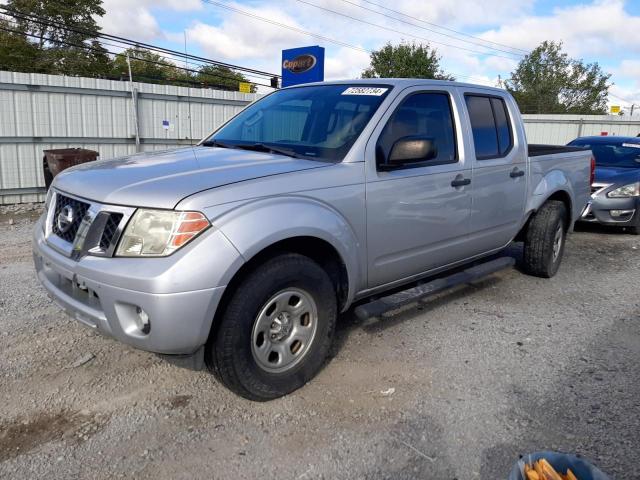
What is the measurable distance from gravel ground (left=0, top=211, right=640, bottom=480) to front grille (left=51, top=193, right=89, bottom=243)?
3.12 feet

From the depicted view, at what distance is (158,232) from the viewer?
2.60 meters

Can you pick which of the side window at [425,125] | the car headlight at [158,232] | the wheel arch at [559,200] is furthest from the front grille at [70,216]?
the wheel arch at [559,200]

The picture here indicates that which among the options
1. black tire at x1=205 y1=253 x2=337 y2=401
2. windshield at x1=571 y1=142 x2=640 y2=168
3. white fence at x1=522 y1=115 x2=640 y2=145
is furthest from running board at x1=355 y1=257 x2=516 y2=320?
white fence at x1=522 y1=115 x2=640 y2=145

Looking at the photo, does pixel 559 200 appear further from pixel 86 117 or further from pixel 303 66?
pixel 86 117

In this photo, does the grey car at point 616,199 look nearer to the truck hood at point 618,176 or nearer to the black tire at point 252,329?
the truck hood at point 618,176

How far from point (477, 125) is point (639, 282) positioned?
3041mm

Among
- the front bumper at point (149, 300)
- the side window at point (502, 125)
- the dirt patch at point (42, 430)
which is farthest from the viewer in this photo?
the side window at point (502, 125)

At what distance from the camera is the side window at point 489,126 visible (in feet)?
14.5

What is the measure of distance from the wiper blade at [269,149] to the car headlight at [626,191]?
261 inches

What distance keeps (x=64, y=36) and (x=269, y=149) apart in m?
40.9

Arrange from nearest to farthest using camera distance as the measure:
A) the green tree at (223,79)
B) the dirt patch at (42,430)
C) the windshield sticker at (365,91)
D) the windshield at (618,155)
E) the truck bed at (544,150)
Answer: the dirt patch at (42,430)
the windshield sticker at (365,91)
the truck bed at (544,150)
the windshield at (618,155)
the green tree at (223,79)

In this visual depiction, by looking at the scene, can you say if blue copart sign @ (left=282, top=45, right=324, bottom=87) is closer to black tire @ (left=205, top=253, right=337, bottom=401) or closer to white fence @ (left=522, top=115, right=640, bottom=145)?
black tire @ (left=205, top=253, right=337, bottom=401)

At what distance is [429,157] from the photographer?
3688 mm

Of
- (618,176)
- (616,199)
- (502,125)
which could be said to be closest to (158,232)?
(502,125)
